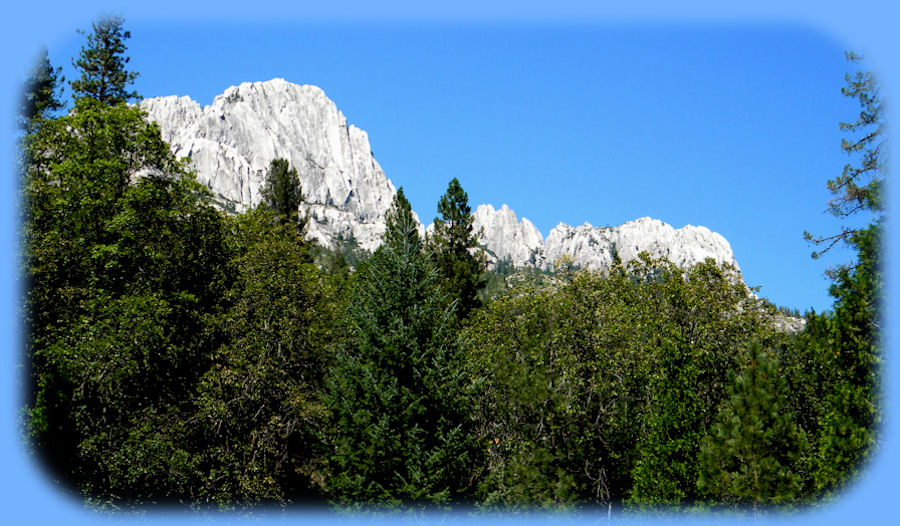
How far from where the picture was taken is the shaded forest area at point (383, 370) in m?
17.0

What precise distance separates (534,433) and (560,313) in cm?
641

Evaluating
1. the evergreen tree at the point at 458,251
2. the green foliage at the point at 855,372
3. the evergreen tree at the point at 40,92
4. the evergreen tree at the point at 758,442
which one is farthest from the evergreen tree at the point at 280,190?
the green foliage at the point at 855,372

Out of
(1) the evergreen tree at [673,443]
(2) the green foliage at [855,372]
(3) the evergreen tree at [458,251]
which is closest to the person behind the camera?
(2) the green foliage at [855,372]

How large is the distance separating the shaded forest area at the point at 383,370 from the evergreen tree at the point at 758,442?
72mm

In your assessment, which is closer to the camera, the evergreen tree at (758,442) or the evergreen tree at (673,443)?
the evergreen tree at (758,442)

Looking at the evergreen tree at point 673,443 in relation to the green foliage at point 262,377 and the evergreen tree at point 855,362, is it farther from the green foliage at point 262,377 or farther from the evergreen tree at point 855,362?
the green foliage at point 262,377

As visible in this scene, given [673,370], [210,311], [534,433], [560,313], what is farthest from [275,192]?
[673,370]

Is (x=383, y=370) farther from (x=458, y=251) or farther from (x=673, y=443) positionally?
(x=458, y=251)

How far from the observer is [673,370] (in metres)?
20.8

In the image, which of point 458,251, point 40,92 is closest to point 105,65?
point 40,92

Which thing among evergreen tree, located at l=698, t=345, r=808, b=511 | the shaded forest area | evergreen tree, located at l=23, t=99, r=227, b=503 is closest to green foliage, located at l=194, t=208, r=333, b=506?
the shaded forest area

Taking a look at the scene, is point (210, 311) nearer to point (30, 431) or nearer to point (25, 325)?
point (25, 325)

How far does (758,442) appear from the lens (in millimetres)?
15977

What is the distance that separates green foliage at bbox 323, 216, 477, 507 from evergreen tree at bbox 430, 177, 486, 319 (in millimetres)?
22157
